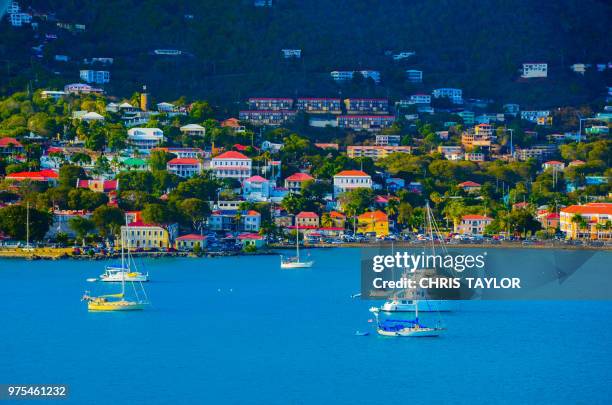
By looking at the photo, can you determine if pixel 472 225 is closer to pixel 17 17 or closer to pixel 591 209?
pixel 591 209

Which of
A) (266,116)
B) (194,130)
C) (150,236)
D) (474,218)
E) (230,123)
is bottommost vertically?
(150,236)

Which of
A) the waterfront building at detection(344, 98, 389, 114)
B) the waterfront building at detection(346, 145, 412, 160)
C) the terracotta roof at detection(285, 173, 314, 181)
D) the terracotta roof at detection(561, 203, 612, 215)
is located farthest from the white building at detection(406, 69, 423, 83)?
the terracotta roof at detection(561, 203, 612, 215)

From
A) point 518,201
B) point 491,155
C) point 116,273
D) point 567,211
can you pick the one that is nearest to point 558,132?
point 491,155

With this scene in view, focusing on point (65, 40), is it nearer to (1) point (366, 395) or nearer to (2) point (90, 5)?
(2) point (90, 5)

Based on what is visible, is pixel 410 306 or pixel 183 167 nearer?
pixel 410 306

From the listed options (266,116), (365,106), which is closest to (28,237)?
(266,116)

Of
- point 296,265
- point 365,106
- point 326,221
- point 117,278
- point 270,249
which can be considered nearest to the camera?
point 117,278

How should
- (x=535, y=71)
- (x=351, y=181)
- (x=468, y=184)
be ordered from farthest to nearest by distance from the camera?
(x=535, y=71) < (x=468, y=184) < (x=351, y=181)
